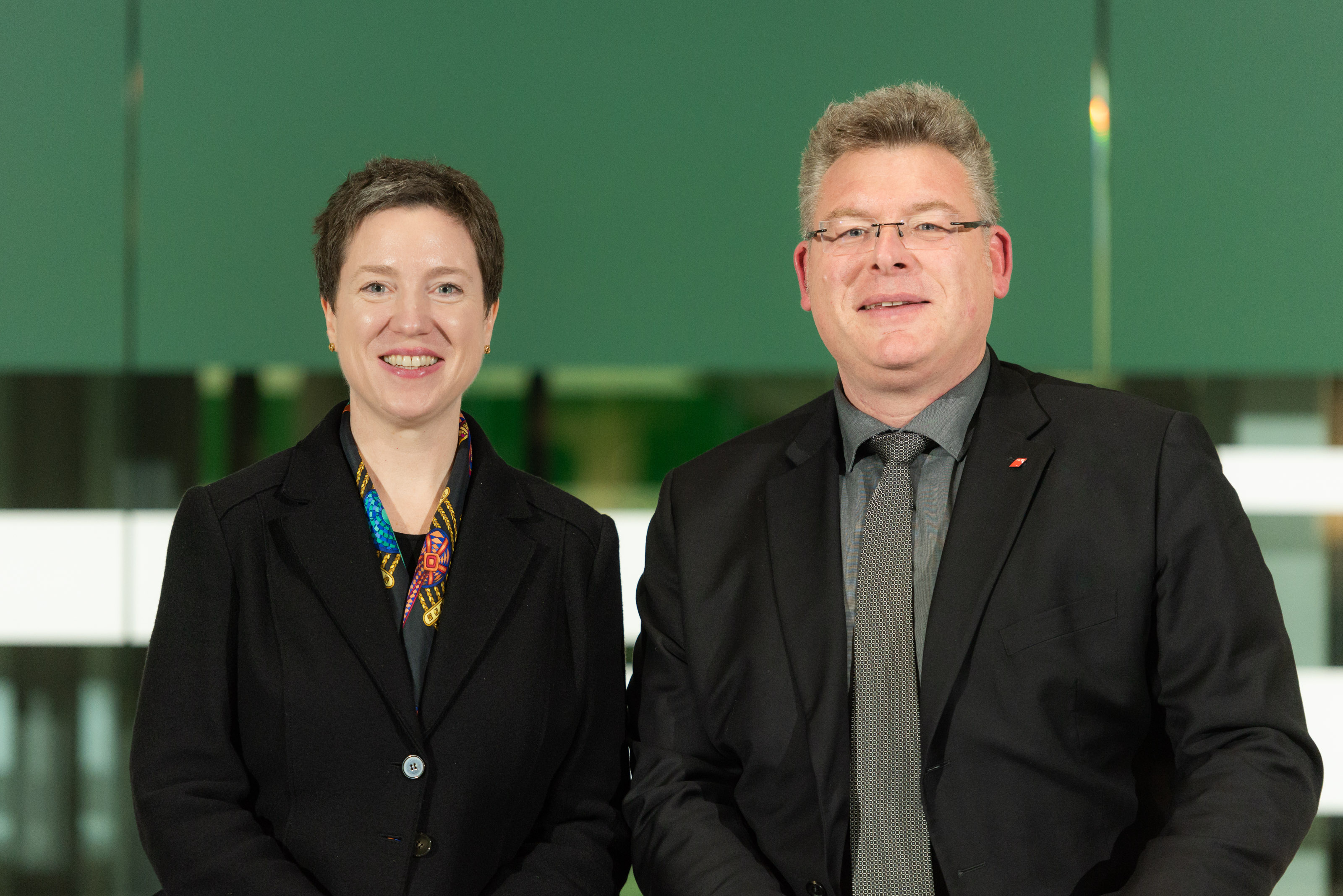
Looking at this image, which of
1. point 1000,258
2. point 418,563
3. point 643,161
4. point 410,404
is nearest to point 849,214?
point 1000,258

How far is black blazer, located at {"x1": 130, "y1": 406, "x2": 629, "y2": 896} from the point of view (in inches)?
74.2

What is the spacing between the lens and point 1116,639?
5.99ft

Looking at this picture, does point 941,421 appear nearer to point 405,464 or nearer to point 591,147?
point 405,464

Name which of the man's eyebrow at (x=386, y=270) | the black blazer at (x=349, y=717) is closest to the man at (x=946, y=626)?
the black blazer at (x=349, y=717)

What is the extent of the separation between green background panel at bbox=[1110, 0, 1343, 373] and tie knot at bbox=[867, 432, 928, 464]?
59.1 inches

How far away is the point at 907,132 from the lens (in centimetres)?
204

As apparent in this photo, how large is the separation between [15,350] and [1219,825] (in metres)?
3.24

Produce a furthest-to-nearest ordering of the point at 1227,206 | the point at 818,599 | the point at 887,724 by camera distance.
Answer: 1. the point at 1227,206
2. the point at 818,599
3. the point at 887,724

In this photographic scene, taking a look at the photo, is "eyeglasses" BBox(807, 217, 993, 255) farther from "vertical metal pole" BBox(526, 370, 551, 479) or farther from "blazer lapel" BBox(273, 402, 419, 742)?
"vertical metal pole" BBox(526, 370, 551, 479)

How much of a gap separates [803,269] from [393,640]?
1.00 meters

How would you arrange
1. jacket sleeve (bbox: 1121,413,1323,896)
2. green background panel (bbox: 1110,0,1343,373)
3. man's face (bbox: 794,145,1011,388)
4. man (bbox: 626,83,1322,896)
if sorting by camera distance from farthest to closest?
green background panel (bbox: 1110,0,1343,373) < man's face (bbox: 794,145,1011,388) < man (bbox: 626,83,1322,896) < jacket sleeve (bbox: 1121,413,1323,896)

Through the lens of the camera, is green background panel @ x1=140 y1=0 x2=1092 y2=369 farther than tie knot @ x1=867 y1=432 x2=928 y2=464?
Yes

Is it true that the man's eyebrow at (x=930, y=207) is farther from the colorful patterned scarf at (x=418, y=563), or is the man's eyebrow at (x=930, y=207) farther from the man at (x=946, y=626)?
the colorful patterned scarf at (x=418, y=563)

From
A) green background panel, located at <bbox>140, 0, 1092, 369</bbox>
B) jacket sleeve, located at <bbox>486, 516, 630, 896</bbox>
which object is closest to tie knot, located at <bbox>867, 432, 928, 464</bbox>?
jacket sleeve, located at <bbox>486, 516, 630, 896</bbox>
